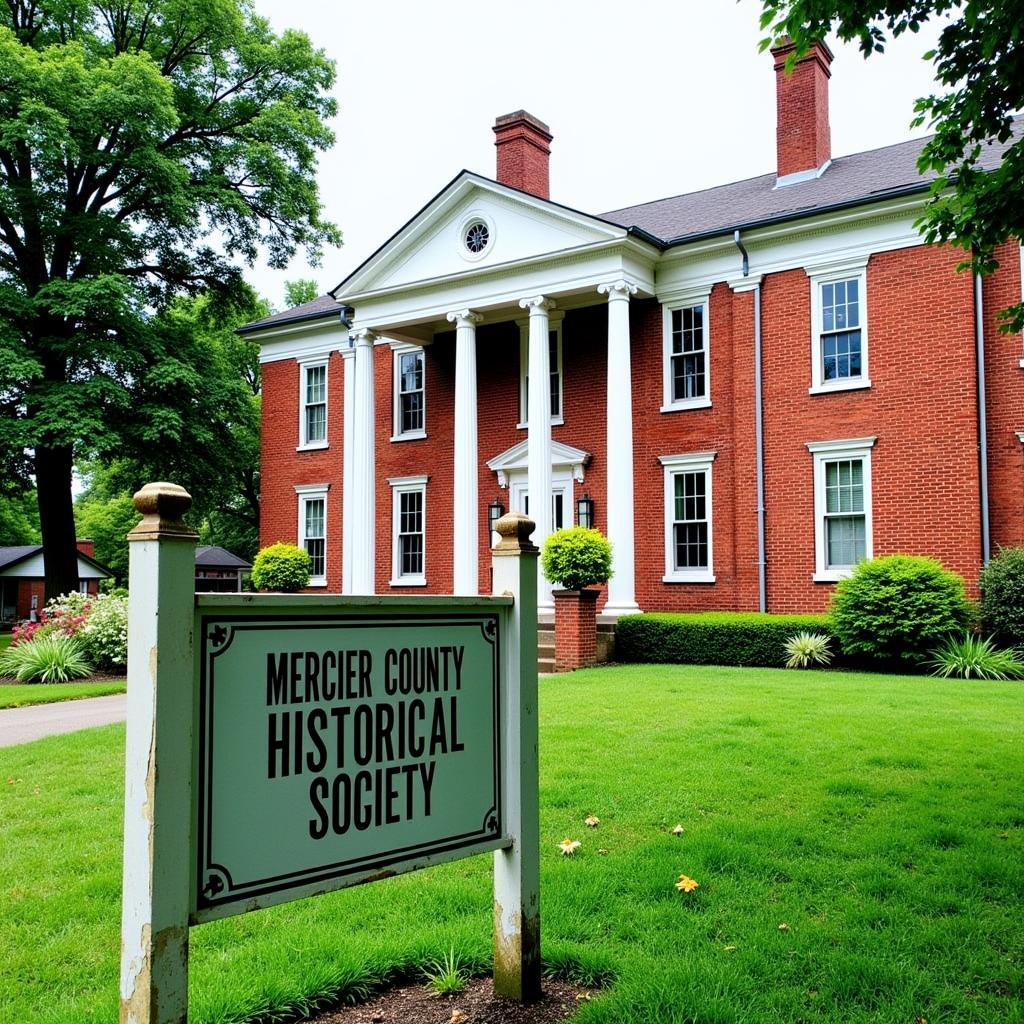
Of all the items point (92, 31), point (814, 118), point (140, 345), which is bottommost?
point (140, 345)

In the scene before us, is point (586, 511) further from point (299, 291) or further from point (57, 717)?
point (299, 291)

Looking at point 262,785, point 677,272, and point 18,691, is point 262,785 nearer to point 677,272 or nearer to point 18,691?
point 18,691

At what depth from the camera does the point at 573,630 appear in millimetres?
15258

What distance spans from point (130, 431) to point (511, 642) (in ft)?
75.6

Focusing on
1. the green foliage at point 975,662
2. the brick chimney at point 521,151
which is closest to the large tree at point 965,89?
the green foliage at point 975,662

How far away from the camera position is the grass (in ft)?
42.4

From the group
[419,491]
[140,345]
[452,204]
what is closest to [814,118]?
[452,204]

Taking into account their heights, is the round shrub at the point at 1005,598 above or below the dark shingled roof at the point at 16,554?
below

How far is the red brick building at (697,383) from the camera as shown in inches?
650

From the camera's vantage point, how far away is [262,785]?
2.64m

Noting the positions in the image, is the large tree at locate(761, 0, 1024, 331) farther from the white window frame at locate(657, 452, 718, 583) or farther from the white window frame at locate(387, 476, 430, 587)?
the white window frame at locate(387, 476, 430, 587)

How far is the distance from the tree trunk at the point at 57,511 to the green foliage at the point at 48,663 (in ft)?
26.3

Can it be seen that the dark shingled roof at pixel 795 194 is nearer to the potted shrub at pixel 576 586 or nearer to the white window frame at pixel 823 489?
the white window frame at pixel 823 489

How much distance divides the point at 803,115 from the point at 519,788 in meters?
20.7
